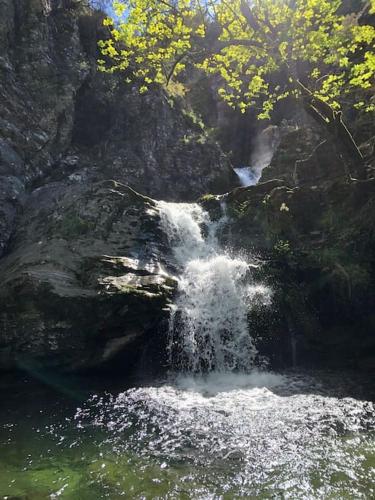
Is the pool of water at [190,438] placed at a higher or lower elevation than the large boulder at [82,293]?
lower

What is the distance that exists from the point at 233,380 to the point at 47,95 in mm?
19867

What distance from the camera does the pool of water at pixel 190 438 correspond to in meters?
6.95

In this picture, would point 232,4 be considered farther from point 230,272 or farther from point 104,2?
point 104,2

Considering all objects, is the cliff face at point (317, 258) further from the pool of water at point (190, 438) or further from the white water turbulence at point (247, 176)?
the white water turbulence at point (247, 176)

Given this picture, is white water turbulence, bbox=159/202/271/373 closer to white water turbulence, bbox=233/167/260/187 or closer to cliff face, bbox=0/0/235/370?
cliff face, bbox=0/0/235/370

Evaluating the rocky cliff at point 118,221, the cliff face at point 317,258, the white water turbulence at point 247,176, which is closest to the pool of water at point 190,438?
the rocky cliff at point 118,221

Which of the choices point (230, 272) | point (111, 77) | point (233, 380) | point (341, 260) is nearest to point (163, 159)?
point (111, 77)

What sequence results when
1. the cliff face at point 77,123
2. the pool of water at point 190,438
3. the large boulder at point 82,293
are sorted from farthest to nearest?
the cliff face at point 77,123
the large boulder at point 82,293
the pool of water at point 190,438

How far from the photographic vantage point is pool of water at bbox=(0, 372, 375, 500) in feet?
22.8

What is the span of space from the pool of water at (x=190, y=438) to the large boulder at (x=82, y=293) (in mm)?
1064

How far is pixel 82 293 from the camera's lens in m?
Result: 13.4

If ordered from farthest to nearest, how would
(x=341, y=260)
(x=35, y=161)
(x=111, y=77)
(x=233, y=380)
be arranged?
(x=111, y=77), (x=35, y=161), (x=341, y=260), (x=233, y=380)

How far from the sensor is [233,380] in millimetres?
12555

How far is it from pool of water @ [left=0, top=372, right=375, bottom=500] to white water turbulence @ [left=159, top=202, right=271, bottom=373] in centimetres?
107
